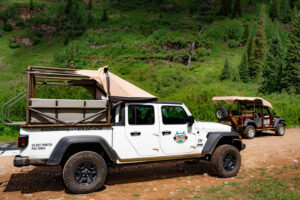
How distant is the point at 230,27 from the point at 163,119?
122235mm

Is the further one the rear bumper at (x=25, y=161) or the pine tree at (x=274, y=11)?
the pine tree at (x=274, y=11)

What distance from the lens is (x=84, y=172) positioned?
512 cm

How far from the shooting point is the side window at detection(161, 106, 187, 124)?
6074 millimetres

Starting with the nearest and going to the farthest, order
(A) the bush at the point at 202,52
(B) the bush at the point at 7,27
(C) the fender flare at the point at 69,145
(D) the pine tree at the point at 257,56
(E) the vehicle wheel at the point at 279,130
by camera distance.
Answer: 1. (C) the fender flare at the point at 69,145
2. (E) the vehicle wheel at the point at 279,130
3. (D) the pine tree at the point at 257,56
4. (A) the bush at the point at 202,52
5. (B) the bush at the point at 7,27

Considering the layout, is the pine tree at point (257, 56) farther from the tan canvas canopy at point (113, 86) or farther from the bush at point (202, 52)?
the tan canvas canopy at point (113, 86)

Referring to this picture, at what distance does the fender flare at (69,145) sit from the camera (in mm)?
4828

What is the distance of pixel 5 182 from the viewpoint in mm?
5945

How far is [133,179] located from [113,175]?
2.38 ft

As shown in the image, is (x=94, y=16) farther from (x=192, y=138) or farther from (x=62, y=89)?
(x=192, y=138)

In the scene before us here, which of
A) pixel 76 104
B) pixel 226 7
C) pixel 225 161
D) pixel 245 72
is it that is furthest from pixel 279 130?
pixel 226 7

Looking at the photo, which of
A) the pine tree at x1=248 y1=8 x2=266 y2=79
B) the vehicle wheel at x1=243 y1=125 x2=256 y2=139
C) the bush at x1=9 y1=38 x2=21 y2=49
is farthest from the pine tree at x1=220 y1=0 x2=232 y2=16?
the vehicle wheel at x1=243 y1=125 x2=256 y2=139

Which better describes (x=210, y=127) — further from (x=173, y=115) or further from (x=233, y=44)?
(x=233, y=44)

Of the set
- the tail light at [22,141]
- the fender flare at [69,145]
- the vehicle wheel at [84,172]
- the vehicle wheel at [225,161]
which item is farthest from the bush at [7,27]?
the vehicle wheel at [225,161]

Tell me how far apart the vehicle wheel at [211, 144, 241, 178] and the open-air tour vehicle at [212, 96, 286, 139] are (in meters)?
6.69
